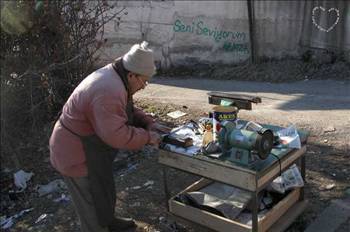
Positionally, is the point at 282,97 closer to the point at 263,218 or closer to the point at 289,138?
the point at 289,138

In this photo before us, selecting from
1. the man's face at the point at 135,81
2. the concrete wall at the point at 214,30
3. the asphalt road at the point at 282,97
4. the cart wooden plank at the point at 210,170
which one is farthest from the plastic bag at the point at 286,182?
the concrete wall at the point at 214,30

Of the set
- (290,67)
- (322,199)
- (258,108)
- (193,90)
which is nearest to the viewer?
(322,199)

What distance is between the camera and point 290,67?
27.7 ft

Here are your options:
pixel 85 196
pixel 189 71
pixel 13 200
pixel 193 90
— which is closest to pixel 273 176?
pixel 85 196

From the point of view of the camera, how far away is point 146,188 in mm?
4359

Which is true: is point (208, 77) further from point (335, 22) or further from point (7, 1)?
point (7, 1)

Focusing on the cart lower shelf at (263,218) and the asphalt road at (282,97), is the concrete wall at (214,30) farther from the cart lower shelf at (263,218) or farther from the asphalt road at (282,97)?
the cart lower shelf at (263,218)

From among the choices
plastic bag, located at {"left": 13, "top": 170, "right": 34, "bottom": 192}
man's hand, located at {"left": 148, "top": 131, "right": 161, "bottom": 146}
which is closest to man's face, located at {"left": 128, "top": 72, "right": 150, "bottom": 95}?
man's hand, located at {"left": 148, "top": 131, "right": 161, "bottom": 146}

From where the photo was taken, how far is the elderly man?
2855 mm

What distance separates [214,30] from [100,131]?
663 centimetres

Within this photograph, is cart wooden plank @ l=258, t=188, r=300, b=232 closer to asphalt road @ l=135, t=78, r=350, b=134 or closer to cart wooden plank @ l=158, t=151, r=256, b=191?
cart wooden plank @ l=158, t=151, r=256, b=191

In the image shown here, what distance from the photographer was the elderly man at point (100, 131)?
2.86m

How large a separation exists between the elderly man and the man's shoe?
166mm

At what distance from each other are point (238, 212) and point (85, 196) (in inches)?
42.8
